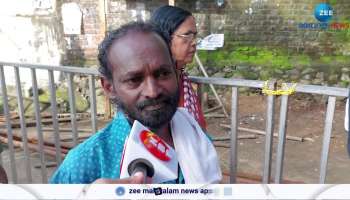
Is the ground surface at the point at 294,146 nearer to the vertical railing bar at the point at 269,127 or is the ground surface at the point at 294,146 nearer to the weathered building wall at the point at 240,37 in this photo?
the weathered building wall at the point at 240,37

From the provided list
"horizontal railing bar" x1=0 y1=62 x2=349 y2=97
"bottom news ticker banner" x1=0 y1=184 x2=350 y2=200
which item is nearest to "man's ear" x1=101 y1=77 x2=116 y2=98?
"bottom news ticker banner" x1=0 y1=184 x2=350 y2=200

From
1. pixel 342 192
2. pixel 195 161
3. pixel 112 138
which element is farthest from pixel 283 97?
pixel 342 192

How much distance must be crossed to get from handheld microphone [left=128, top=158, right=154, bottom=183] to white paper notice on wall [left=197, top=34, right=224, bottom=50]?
214 inches

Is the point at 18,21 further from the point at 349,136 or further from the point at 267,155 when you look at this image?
the point at 349,136

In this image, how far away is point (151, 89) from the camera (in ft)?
3.54

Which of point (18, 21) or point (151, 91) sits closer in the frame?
point (151, 91)

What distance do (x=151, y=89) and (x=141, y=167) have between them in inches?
11.5

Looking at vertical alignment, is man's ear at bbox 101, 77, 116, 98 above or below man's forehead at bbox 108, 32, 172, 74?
below

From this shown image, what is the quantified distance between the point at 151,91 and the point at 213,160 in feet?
1.05

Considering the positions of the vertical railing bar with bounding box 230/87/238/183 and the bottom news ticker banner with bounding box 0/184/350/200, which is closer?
the bottom news ticker banner with bounding box 0/184/350/200

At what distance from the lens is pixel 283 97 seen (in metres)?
1.66

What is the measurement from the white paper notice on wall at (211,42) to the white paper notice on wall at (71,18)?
7.36 feet

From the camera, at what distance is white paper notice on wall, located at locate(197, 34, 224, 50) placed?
624 centimetres

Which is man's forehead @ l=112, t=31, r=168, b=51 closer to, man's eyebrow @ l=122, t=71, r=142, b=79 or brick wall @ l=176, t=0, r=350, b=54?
man's eyebrow @ l=122, t=71, r=142, b=79
